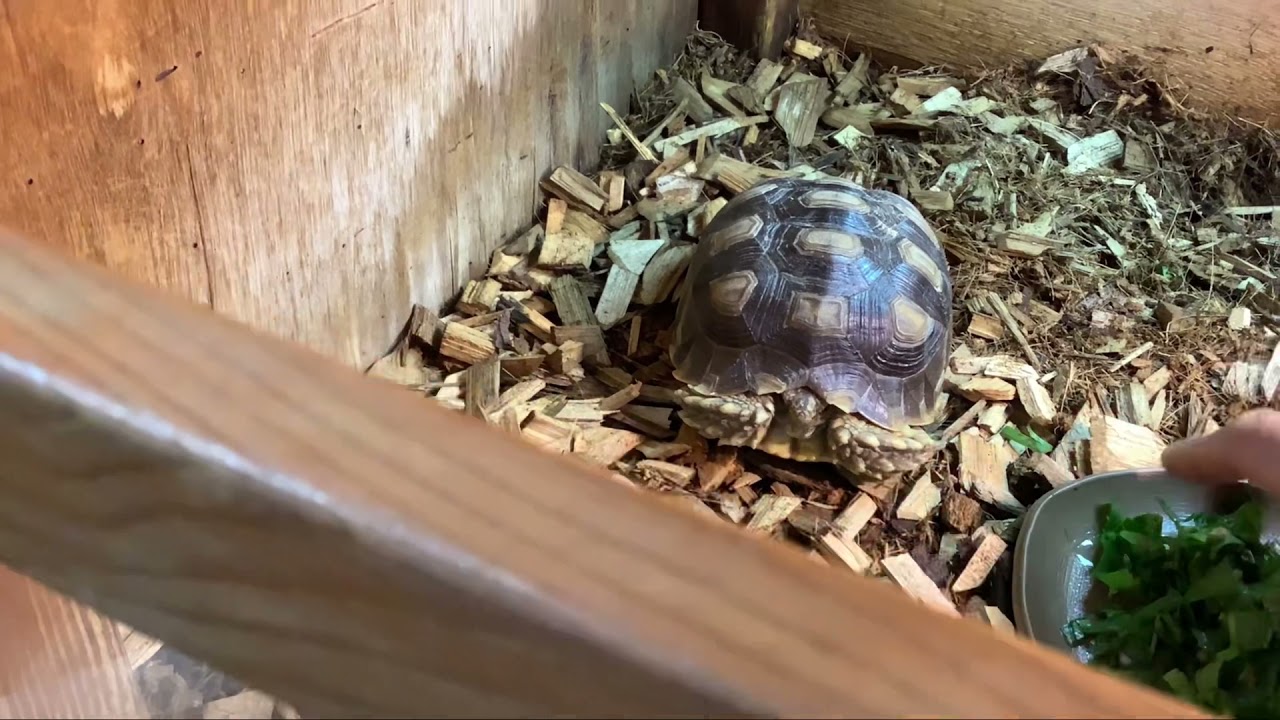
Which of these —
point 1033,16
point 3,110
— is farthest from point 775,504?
point 1033,16

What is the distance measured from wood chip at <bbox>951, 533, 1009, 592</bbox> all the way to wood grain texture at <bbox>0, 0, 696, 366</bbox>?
125 cm

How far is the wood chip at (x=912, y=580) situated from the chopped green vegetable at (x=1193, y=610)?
9.5 inches

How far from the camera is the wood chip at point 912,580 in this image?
1.81 metres

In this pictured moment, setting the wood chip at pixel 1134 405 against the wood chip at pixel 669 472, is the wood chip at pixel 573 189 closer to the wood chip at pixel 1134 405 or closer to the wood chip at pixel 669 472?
the wood chip at pixel 669 472

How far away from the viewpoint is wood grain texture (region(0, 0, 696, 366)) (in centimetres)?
122

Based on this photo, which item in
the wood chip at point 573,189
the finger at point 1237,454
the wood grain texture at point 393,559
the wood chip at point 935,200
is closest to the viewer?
the wood grain texture at point 393,559

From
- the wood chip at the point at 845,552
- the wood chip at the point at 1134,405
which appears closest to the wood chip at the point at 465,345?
the wood chip at the point at 845,552

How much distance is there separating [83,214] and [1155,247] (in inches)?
96.7

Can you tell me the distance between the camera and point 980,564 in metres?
1.86

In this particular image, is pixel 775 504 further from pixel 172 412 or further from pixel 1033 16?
pixel 1033 16

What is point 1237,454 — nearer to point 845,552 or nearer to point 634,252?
point 845,552

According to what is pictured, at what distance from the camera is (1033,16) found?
10.1ft

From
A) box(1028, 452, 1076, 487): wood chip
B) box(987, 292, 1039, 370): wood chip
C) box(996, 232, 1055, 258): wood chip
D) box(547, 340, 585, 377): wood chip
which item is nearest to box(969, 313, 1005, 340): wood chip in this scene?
box(987, 292, 1039, 370): wood chip

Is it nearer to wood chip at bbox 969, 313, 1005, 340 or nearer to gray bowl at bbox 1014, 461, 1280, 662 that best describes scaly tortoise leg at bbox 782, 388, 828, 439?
gray bowl at bbox 1014, 461, 1280, 662
